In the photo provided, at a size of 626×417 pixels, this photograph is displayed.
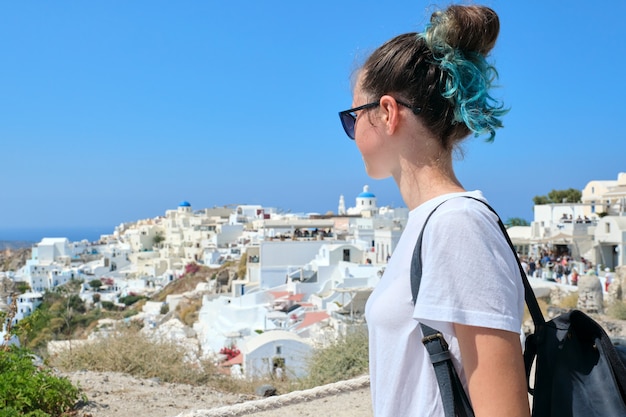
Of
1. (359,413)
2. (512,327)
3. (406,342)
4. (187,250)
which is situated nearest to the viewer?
(512,327)

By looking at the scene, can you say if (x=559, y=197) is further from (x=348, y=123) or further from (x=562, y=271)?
(x=348, y=123)

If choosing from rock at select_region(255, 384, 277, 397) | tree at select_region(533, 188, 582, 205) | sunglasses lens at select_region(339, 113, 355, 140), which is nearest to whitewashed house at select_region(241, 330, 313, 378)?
rock at select_region(255, 384, 277, 397)

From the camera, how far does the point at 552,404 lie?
43.8 inches

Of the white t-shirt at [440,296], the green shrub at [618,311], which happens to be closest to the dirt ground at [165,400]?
the white t-shirt at [440,296]

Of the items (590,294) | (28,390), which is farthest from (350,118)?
(590,294)

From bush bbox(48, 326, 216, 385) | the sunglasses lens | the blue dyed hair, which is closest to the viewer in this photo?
the blue dyed hair

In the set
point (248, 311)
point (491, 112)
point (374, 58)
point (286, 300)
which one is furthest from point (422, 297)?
point (286, 300)

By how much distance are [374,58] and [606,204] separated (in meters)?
27.6

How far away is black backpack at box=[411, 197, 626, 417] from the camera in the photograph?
107 cm

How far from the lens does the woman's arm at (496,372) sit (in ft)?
3.54

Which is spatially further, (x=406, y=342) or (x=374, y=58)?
(x=374, y=58)

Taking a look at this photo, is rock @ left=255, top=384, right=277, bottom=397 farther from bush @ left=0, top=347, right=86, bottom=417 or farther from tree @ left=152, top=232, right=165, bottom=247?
tree @ left=152, top=232, right=165, bottom=247

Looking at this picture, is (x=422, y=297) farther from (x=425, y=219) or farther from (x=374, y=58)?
(x=374, y=58)

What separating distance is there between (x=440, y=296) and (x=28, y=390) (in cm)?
362
